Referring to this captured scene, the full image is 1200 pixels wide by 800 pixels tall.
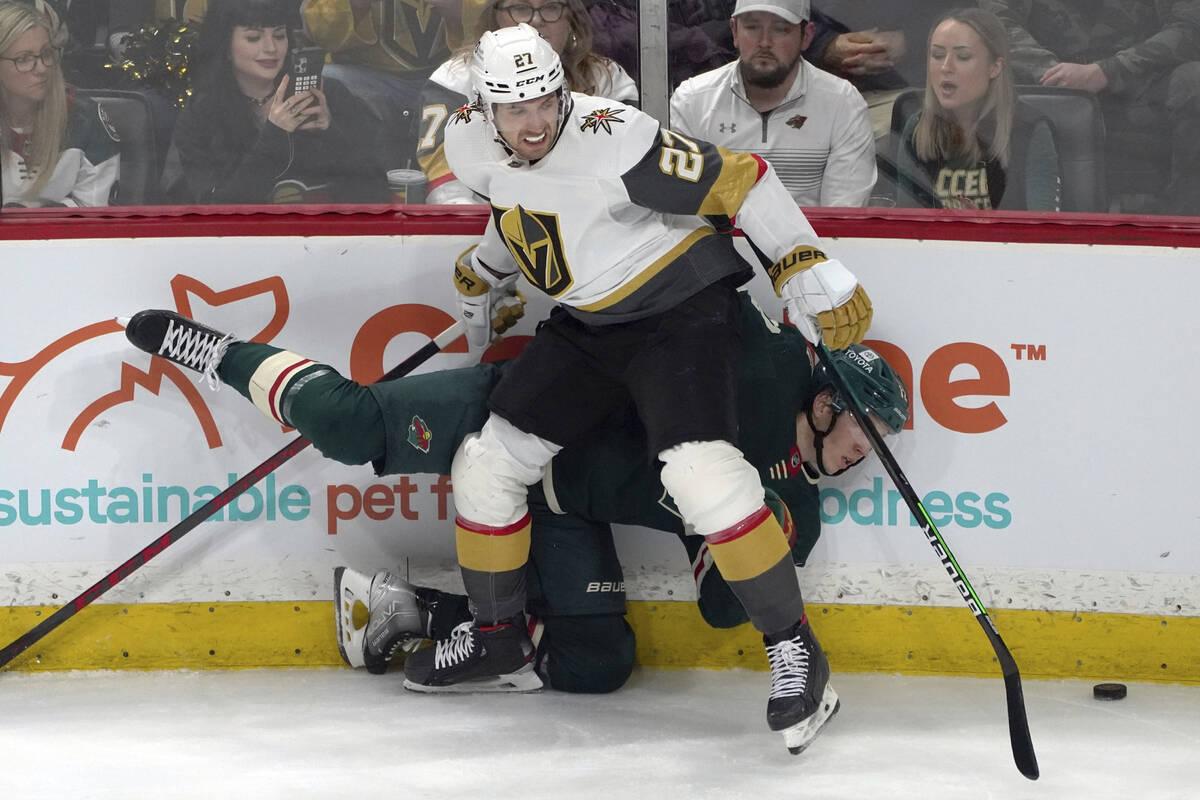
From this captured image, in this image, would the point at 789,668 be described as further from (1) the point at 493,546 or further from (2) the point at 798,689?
(1) the point at 493,546

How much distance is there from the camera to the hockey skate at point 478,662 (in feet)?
8.59

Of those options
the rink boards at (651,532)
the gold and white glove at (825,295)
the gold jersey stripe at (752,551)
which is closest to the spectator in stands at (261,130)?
the rink boards at (651,532)

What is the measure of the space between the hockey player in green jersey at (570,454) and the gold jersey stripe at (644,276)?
0.58 feet

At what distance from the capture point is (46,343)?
8.98 ft

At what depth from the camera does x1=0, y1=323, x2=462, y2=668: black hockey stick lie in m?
2.66

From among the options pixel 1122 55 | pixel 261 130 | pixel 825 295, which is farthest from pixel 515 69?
pixel 1122 55

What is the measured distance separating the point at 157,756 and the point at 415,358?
34.3 inches

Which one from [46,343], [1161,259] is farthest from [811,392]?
[46,343]

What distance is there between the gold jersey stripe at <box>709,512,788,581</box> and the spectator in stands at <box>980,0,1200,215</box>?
1.27m

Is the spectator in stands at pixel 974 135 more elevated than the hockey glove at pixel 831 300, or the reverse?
the spectator in stands at pixel 974 135

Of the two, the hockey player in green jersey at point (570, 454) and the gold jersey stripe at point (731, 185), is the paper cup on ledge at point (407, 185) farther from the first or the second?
the gold jersey stripe at point (731, 185)

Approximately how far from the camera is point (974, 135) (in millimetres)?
2922

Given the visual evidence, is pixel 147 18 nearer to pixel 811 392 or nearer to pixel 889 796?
pixel 811 392

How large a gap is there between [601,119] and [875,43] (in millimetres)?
921
